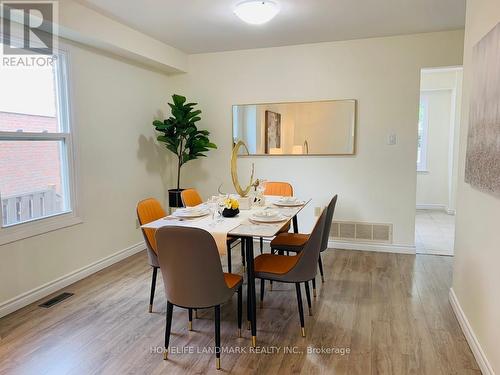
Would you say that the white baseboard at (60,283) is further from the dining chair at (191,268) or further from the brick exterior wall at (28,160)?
the dining chair at (191,268)

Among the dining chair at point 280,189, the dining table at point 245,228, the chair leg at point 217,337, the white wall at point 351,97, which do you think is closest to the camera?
the chair leg at point 217,337

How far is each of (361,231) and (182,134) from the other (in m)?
2.46

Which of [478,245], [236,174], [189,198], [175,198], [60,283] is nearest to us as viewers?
[478,245]

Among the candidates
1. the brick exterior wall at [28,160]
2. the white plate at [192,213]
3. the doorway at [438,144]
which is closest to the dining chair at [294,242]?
the white plate at [192,213]

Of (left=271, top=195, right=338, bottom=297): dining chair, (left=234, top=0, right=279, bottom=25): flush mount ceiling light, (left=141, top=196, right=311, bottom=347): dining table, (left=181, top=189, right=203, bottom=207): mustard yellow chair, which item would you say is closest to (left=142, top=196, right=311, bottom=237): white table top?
(left=141, top=196, right=311, bottom=347): dining table

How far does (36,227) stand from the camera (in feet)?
10.1

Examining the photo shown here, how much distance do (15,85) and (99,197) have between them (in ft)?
4.25

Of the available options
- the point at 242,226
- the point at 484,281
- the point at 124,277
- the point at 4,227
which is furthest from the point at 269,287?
the point at 4,227

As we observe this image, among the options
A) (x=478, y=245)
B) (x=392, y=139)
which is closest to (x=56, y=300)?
(x=478, y=245)

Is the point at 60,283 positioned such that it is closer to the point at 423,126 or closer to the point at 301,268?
the point at 301,268

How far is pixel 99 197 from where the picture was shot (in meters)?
3.79

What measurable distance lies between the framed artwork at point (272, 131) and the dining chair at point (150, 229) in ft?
6.65

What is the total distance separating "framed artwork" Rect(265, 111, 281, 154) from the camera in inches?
179

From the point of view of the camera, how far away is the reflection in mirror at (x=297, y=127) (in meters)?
4.30
